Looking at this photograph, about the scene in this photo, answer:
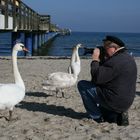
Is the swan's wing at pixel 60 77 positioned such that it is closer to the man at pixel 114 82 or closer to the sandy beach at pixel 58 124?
the sandy beach at pixel 58 124

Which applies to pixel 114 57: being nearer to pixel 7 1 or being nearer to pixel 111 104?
pixel 111 104

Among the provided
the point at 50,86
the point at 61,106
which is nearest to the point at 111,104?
the point at 61,106

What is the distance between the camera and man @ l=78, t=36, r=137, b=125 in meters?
7.95

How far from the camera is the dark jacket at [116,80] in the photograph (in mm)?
7945

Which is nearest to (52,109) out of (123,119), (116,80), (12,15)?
(123,119)

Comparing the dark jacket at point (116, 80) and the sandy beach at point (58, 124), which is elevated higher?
the dark jacket at point (116, 80)

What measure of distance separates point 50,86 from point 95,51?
3.58 metres

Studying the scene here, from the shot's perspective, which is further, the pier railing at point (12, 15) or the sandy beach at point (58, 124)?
the pier railing at point (12, 15)

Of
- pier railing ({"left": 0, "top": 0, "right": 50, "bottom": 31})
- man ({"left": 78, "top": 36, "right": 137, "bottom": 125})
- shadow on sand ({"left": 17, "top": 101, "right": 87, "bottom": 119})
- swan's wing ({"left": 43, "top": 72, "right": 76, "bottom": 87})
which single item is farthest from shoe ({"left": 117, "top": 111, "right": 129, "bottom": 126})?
pier railing ({"left": 0, "top": 0, "right": 50, "bottom": 31})

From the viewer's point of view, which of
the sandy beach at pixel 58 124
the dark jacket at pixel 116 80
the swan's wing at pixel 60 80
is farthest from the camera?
the swan's wing at pixel 60 80

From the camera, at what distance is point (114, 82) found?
26.4ft

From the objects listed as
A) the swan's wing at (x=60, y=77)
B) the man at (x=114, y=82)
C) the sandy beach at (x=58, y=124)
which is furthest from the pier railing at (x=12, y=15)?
the man at (x=114, y=82)

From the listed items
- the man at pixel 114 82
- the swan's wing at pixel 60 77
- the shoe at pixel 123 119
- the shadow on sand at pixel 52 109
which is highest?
the man at pixel 114 82

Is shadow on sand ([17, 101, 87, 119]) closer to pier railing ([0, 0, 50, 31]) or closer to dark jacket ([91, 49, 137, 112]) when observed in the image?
dark jacket ([91, 49, 137, 112])
